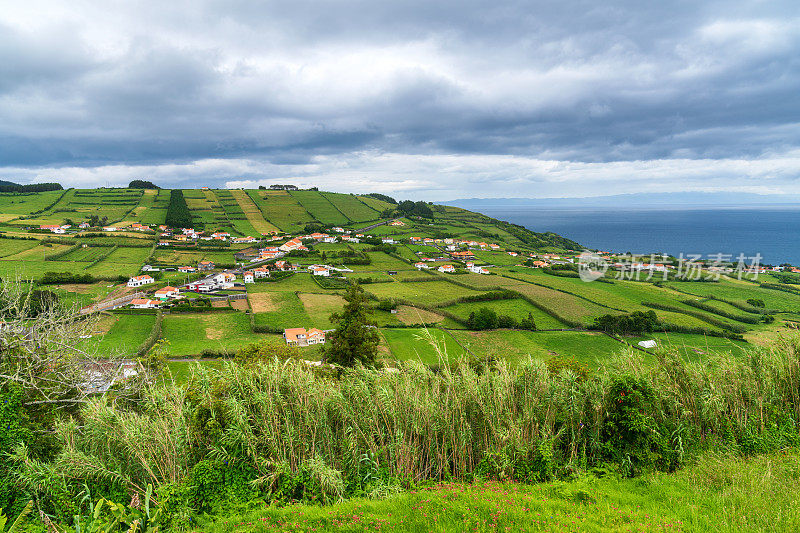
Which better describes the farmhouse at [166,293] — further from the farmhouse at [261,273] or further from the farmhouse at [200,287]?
the farmhouse at [261,273]

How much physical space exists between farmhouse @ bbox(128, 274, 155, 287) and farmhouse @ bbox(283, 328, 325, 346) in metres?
28.1

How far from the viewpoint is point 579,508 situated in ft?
17.4

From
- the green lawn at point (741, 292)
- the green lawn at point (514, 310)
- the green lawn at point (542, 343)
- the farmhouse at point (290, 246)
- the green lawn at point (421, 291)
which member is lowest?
the green lawn at point (542, 343)

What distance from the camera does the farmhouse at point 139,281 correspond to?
47125 mm

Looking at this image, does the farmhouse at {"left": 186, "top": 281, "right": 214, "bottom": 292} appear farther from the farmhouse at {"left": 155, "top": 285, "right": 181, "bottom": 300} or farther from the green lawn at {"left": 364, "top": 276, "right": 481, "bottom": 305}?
the green lawn at {"left": 364, "top": 276, "right": 481, "bottom": 305}

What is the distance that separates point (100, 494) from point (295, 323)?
3069 centimetres

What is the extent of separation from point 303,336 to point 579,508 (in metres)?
28.8

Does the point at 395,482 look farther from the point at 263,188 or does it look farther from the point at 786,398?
the point at 263,188

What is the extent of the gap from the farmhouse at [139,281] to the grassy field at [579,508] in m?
52.9

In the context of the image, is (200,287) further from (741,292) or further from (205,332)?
(741,292)

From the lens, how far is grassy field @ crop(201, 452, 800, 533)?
485cm

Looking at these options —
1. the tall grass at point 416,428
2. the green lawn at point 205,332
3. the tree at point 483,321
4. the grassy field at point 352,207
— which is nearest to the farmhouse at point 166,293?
the green lawn at point 205,332

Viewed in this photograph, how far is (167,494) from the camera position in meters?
5.67

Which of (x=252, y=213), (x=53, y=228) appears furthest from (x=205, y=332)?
(x=252, y=213)
